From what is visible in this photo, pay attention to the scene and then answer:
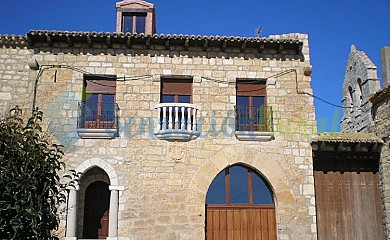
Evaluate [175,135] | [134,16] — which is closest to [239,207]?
[175,135]

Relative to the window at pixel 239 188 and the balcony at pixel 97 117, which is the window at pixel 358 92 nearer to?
the window at pixel 239 188

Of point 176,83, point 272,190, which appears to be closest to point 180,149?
point 176,83

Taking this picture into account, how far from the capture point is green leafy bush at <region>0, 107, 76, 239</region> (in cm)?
620

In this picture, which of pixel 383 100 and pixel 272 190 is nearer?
pixel 272 190

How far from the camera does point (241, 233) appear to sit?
10883mm

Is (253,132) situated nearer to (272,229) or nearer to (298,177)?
(298,177)

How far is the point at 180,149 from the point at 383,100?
5961mm

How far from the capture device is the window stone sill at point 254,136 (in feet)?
36.6

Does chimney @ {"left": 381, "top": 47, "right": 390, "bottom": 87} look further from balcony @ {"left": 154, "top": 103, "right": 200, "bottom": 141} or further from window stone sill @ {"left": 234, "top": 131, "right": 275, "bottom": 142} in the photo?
balcony @ {"left": 154, "top": 103, "right": 200, "bottom": 141}

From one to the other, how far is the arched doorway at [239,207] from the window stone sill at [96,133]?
2941mm

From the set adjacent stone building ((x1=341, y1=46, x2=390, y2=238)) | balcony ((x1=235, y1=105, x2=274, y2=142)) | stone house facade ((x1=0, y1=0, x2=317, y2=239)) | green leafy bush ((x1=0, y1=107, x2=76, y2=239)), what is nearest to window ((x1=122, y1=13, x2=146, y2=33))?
stone house facade ((x1=0, y1=0, x2=317, y2=239))

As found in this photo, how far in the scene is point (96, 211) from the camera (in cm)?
1114

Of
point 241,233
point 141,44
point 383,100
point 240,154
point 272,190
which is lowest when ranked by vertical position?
point 241,233

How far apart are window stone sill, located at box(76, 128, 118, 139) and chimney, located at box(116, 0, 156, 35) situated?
3.45 m
